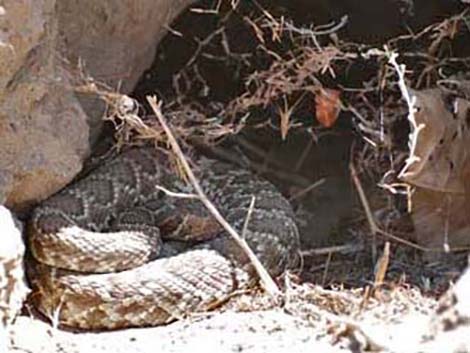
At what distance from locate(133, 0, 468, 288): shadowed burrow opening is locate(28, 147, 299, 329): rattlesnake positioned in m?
0.28

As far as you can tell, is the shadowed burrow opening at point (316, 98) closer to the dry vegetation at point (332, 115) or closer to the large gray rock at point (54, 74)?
the dry vegetation at point (332, 115)

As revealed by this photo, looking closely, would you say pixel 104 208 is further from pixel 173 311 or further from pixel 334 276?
pixel 334 276

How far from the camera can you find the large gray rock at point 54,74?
473 centimetres

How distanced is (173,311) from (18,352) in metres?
0.78

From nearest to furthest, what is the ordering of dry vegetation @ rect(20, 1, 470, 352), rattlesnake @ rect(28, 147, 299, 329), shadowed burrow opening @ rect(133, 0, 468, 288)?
rattlesnake @ rect(28, 147, 299, 329) < dry vegetation @ rect(20, 1, 470, 352) < shadowed burrow opening @ rect(133, 0, 468, 288)

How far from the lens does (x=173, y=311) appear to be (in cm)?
493

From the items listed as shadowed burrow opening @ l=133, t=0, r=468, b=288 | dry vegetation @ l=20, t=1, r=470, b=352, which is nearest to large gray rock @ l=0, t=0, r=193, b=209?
dry vegetation @ l=20, t=1, r=470, b=352

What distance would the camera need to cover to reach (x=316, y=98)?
5902 mm

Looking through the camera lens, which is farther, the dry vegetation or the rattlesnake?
the dry vegetation

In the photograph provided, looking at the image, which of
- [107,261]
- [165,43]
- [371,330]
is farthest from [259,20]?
[371,330]

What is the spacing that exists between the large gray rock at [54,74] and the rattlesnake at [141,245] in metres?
0.19

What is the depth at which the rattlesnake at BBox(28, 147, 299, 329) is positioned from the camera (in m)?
4.89

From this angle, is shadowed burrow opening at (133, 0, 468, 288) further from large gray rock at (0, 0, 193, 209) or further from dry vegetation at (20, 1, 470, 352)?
large gray rock at (0, 0, 193, 209)

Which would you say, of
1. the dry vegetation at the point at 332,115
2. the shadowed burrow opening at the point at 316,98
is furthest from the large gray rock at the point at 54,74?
the shadowed burrow opening at the point at 316,98
